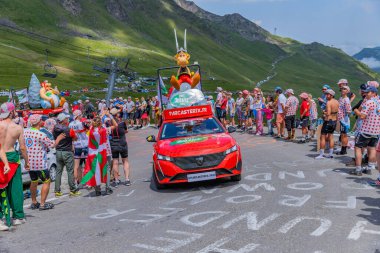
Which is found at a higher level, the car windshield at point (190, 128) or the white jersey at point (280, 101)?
the white jersey at point (280, 101)

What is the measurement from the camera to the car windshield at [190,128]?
38.3ft

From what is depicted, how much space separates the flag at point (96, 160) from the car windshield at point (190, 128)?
5.36 ft

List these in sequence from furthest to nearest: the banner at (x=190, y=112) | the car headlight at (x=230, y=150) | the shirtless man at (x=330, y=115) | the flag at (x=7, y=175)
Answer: the shirtless man at (x=330, y=115)
the banner at (x=190, y=112)
the car headlight at (x=230, y=150)
the flag at (x=7, y=175)

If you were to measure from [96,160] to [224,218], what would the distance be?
14.6 feet

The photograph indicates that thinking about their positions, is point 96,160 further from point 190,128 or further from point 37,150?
point 190,128

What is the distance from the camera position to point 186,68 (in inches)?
781

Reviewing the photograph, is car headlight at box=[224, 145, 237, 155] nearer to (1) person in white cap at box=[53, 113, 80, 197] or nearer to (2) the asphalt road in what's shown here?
(2) the asphalt road

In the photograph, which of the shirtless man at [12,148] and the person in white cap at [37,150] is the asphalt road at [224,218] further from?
the person in white cap at [37,150]

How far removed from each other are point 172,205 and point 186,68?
11566 millimetres

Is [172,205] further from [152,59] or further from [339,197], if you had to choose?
[152,59]

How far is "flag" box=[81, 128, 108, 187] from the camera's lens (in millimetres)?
10930

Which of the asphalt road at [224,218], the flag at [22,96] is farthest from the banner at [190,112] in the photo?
the flag at [22,96]

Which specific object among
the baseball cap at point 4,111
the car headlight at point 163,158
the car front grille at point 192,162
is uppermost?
the baseball cap at point 4,111

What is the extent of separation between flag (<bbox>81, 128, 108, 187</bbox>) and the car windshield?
5.36 ft
